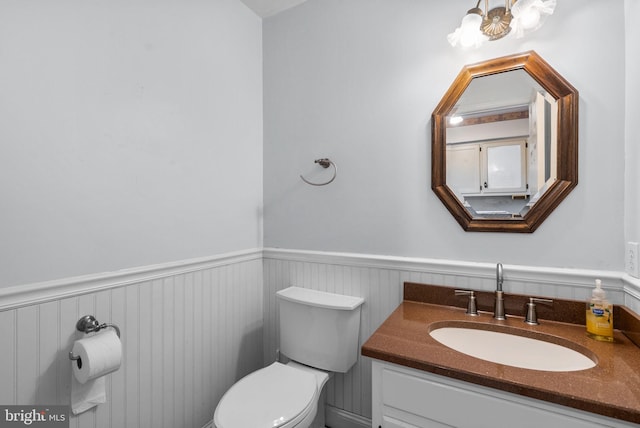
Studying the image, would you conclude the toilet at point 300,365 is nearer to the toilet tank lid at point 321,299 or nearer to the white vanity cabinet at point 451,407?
the toilet tank lid at point 321,299

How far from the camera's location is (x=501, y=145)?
1.29m

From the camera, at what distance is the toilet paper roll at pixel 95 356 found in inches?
40.2

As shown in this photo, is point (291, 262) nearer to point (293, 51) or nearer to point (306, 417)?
point (306, 417)

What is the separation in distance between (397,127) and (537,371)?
44.1 inches

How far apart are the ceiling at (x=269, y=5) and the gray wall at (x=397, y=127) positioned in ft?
0.17

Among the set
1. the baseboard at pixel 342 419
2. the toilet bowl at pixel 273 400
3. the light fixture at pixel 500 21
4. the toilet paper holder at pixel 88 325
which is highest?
the light fixture at pixel 500 21

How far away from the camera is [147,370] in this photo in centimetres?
132

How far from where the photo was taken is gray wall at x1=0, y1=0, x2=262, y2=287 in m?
0.98

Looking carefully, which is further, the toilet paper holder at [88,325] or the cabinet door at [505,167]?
the cabinet door at [505,167]

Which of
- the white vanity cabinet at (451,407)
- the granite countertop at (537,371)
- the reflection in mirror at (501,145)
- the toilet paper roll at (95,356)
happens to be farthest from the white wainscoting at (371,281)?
the toilet paper roll at (95,356)

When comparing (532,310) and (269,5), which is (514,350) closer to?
(532,310)

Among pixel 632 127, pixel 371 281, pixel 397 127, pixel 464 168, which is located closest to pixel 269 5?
pixel 397 127

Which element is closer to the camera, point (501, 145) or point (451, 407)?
point (451, 407)

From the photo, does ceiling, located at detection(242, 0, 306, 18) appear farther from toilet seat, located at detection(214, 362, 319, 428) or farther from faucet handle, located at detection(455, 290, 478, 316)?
toilet seat, located at detection(214, 362, 319, 428)
